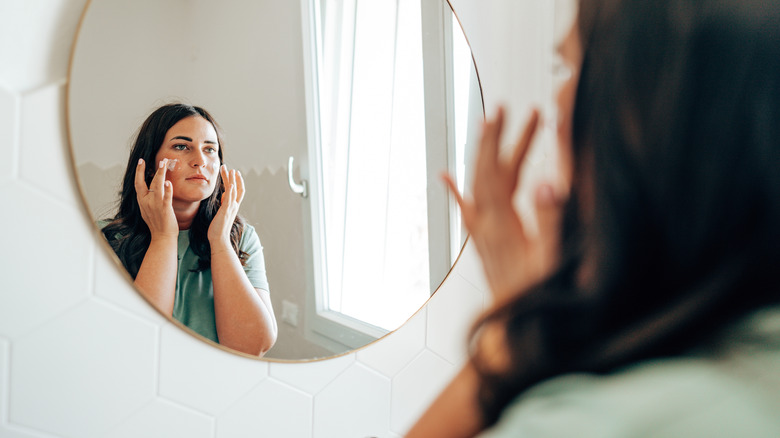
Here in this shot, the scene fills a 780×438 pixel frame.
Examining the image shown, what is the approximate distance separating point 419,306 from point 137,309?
45cm

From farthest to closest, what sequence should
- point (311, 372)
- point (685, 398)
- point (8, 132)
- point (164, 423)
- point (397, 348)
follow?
point (397, 348)
point (311, 372)
point (164, 423)
point (8, 132)
point (685, 398)

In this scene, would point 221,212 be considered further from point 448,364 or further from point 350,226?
point 448,364

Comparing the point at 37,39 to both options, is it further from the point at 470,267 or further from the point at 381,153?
the point at 470,267

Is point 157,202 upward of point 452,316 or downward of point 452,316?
upward

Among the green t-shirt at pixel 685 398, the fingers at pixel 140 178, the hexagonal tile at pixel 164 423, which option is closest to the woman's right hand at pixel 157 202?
the fingers at pixel 140 178

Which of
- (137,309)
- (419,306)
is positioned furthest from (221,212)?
(419,306)

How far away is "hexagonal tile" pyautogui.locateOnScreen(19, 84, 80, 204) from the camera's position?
51 centimetres

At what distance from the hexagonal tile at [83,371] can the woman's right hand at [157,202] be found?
11 cm

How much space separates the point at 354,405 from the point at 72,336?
0.42 metres

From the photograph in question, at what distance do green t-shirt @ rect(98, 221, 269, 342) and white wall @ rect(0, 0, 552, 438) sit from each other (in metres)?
0.02

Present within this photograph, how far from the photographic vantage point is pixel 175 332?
0.61m

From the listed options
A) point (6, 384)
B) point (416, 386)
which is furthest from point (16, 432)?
point (416, 386)

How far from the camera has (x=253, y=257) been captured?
65cm

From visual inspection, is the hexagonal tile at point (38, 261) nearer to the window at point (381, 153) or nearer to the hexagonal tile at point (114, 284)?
the hexagonal tile at point (114, 284)
